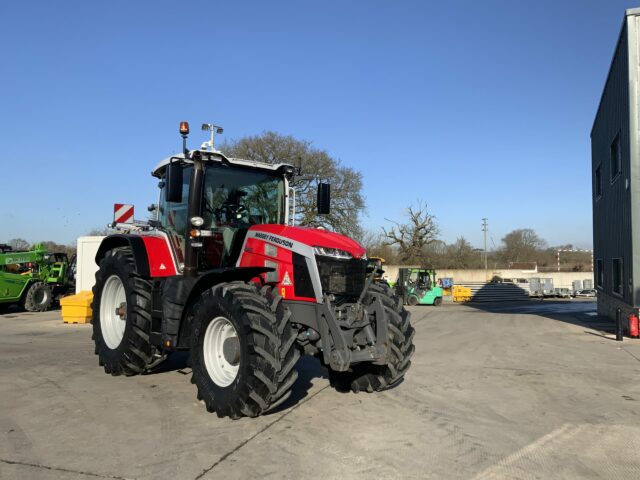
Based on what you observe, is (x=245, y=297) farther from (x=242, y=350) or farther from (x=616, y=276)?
(x=616, y=276)

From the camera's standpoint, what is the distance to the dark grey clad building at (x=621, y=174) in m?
12.7

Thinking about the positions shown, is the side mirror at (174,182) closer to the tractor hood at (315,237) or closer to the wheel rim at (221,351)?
the tractor hood at (315,237)

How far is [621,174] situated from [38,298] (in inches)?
756

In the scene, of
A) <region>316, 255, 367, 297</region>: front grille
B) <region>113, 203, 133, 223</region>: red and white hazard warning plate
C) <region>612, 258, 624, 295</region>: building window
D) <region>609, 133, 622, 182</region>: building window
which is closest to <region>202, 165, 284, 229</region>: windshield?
<region>316, 255, 367, 297</region>: front grille

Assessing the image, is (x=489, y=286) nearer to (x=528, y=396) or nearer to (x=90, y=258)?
(x=90, y=258)

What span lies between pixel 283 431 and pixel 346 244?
81.7 inches

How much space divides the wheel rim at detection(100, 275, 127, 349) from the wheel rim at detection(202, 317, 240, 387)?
237 centimetres

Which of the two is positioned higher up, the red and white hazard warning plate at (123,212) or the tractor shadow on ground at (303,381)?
the red and white hazard warning plate at (123,212)

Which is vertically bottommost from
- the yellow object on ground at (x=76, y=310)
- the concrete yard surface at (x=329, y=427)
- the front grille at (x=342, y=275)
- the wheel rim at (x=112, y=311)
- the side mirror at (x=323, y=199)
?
the concrete yard surface at (x=329, y=427)

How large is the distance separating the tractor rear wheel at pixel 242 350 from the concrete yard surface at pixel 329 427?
0.25 m

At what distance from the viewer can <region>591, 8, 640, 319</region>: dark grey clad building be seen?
12.7m

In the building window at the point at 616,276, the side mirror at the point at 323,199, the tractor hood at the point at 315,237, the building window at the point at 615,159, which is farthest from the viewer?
the building window at the point at 616,276

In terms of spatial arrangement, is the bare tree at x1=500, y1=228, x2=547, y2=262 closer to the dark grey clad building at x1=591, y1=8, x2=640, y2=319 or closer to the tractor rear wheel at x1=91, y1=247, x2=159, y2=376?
the dark grey clad building at x1=591, y1=8, x2=640, y2=319

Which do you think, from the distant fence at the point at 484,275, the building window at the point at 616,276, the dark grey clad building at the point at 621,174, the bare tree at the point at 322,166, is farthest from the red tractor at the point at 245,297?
the distant fence at the point at 484,275
